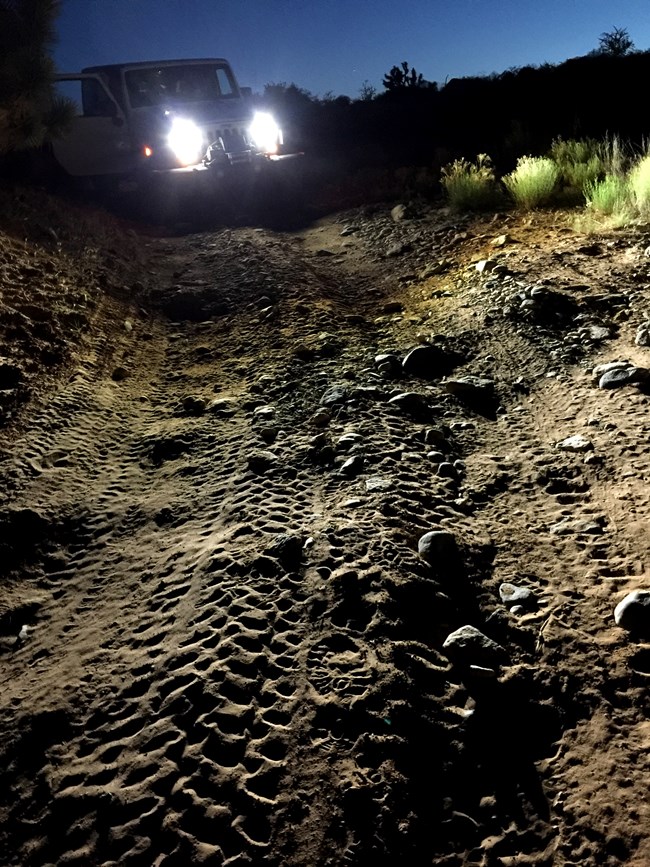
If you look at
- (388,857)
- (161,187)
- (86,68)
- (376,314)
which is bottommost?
(388,857)

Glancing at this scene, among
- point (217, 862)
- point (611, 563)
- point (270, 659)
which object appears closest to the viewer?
point (217, 862)

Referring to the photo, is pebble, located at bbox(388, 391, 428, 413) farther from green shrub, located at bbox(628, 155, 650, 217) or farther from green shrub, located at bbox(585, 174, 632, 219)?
green shrub, located at bbox(628, 155, 650, 217)

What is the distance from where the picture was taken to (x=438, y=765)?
1542 millimetres

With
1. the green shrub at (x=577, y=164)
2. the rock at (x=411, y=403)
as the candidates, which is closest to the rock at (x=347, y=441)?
the rock at (x=411, y=403)

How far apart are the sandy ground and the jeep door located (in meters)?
5.58

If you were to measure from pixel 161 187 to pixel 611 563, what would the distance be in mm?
9385

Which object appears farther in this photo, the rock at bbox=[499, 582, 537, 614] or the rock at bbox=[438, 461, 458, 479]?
the rock at bbox=[438, 461, 458, 479]

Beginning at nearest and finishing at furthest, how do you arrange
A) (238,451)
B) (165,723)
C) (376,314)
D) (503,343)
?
(165,723)
(238,451)
(503,343)
(376,314)

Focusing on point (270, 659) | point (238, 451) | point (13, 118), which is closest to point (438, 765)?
point (270, 659)

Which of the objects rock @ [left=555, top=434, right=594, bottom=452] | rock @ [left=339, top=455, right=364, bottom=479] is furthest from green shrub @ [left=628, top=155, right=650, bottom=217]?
rock @ [left=339, top=455, right=364, bottom=479]

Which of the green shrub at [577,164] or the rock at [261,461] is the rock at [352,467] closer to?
the rock at [261,461]

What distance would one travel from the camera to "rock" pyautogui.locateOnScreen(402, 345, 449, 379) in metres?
3.78

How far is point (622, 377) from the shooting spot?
323 cm

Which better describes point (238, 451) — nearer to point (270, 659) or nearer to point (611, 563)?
point (270, 659)
